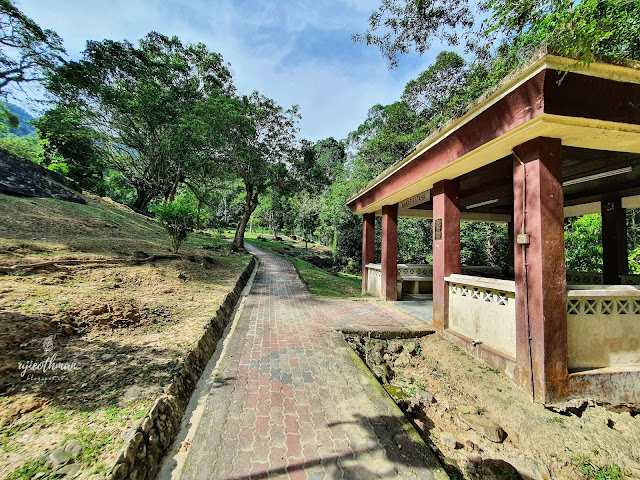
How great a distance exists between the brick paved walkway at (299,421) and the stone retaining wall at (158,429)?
23 centimetres

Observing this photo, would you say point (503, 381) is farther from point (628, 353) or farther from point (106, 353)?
point (106, 353)

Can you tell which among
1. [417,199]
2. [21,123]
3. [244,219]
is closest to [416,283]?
[417,199]

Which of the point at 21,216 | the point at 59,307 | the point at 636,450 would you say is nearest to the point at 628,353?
the point at 636,450

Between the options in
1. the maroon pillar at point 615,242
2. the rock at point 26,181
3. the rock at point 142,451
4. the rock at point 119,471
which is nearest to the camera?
the rock at point 119,471

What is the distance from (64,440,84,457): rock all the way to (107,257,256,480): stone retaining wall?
0.28m

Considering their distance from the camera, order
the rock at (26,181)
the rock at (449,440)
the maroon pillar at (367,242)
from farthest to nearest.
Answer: the rock at (26,181) < the maroon pillar at (367,242) < the rock at (449,440)

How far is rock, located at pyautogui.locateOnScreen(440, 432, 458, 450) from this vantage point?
261 centimetres

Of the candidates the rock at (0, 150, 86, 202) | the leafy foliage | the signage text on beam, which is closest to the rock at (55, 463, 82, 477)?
the signage text on beam

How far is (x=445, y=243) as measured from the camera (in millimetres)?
5148

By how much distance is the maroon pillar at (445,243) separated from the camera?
5.07 metres

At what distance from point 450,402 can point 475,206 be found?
6.88 metres

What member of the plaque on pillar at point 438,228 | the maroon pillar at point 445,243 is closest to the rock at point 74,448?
the maroon pillar at point 445,243

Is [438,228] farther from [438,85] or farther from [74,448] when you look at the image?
[438,85]

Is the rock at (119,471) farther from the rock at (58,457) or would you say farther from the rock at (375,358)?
the rock at (375,358)
